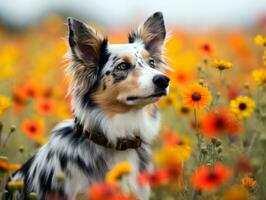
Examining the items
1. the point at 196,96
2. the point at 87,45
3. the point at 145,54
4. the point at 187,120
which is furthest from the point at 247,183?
the point at 187,120

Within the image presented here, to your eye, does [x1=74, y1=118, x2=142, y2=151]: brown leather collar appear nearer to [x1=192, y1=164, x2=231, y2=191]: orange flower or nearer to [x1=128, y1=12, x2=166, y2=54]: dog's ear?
[x1=128, y1=12, x2=166, y2=54]: dog's ear

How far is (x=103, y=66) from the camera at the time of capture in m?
5.46

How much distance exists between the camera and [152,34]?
5914mm

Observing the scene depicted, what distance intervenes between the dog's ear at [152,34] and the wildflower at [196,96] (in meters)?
1.18

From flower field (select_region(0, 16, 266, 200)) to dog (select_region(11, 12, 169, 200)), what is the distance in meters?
0.23

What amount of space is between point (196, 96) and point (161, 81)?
14.9 inches

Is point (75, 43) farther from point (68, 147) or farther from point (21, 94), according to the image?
point (21, 94)

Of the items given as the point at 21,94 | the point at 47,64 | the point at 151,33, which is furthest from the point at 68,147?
the point at 47,64

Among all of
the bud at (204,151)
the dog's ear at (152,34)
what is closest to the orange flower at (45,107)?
the dog's ear at (152,34)

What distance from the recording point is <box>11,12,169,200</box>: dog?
5.09 metres

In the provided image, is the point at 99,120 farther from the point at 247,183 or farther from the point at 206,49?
the point at 247,183

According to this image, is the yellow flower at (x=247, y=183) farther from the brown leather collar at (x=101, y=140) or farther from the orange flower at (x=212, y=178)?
the brown leather collar at (x=101, y=140)

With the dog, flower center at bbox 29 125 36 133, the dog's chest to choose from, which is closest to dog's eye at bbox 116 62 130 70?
the dog

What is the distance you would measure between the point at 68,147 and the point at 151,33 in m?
1.40
